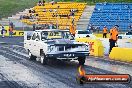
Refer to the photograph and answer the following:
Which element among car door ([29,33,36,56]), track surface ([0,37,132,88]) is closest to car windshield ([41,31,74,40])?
car door ([29,33,36,56])

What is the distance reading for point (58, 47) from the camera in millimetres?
18078

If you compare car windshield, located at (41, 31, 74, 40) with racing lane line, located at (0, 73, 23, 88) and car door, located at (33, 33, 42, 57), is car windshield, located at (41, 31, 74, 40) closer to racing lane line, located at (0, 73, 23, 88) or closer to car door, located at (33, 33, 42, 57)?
car door, located at (33, 33, 42, 57)

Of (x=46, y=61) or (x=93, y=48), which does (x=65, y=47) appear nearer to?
(x=46, y=61)

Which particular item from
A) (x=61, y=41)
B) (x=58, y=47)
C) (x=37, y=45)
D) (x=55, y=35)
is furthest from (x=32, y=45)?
(x=58, y=47)

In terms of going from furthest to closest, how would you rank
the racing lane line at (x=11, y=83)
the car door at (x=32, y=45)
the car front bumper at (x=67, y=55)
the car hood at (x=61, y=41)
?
the car door at (x=32, y=45) → the car hood at (x=61, y=41) → the car front bumper at (x=67, y=55) → the racing lane line at (x=11, y=83)

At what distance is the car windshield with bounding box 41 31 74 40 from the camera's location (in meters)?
19.5

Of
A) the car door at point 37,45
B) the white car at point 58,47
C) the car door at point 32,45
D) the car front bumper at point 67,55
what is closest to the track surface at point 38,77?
the car front bumper at point 67,55

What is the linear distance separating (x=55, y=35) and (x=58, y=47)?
157 centimetres

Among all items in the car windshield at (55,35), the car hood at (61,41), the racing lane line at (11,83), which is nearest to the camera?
the racing lane line at (11,83)

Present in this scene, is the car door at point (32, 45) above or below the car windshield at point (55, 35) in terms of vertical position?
below

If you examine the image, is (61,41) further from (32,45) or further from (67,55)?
(32,45)

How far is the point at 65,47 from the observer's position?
18.1 metres

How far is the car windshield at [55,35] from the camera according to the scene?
19.5 m

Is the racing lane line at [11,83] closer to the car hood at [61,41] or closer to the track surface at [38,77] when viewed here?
the track surface at [38,77]
